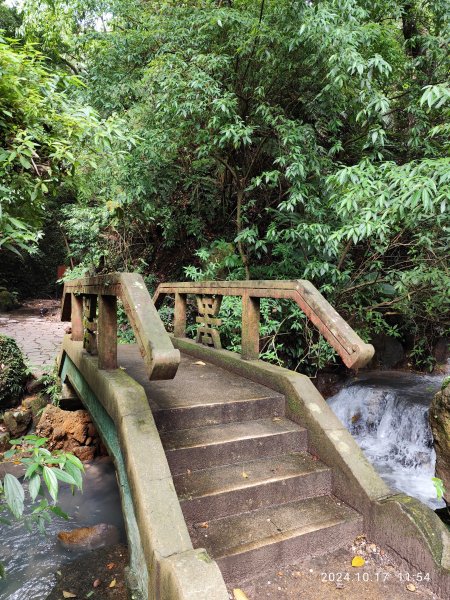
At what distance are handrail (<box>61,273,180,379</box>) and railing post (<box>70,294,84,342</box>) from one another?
9.9 inches

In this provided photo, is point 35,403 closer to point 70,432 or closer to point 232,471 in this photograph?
point 70,432

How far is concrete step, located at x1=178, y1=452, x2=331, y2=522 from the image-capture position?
8.91ft

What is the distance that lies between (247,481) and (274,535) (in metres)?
0.42

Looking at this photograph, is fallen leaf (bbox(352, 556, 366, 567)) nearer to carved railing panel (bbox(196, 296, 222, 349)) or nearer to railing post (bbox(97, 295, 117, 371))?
railing post (bbox(97, 295, 117, 371))

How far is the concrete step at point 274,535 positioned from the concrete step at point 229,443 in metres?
0.45

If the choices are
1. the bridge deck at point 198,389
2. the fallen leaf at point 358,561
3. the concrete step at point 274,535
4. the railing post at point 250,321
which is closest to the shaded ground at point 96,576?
the concrete step at point 274,535

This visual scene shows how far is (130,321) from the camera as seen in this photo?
3051 mm

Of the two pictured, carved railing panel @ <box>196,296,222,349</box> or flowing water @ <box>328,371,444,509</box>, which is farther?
flowing water @ <box>328,371,444,509</box>

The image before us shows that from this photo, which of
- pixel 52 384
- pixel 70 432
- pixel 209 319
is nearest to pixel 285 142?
pixel 209 319

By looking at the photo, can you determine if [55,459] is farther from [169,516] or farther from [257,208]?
[257,208]

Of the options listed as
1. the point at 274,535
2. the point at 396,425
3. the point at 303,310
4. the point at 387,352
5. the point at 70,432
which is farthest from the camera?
the point at 387,352

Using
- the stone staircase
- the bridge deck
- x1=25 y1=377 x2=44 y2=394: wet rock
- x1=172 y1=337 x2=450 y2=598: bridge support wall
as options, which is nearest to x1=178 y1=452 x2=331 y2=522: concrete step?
the stone staircase

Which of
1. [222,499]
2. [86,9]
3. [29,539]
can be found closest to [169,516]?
[222,499]

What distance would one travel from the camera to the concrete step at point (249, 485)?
2717mm
